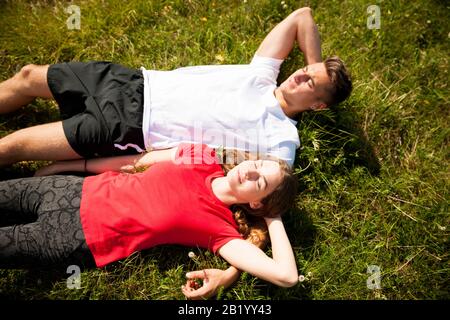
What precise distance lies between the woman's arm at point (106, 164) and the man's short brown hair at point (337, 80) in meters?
1.44

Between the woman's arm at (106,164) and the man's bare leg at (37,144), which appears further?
the woman's arm at (106,164)

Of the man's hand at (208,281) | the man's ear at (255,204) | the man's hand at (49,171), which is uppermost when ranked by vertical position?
the man's hand at (49,171)

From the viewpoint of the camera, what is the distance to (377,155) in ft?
12.9

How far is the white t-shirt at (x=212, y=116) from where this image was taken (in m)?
3.26

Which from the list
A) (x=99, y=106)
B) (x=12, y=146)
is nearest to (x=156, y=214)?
(x=99, y=106)

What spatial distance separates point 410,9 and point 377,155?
1.84 m

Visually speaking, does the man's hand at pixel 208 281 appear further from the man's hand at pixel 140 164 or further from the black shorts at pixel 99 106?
→ the black shorts at pixel 99 106

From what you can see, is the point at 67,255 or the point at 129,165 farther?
the point at 129,165

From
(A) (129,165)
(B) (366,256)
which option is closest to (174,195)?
(A) (129,165)

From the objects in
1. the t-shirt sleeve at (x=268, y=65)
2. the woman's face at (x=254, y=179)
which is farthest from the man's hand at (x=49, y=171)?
the t-shirt sleeve at (x=268, y=65)

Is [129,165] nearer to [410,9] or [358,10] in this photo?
[358,10]

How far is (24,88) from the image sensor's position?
3.33 metres

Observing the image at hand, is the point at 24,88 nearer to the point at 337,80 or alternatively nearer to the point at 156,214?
the point at 156,214

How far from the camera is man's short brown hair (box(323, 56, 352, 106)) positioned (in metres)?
3.38
